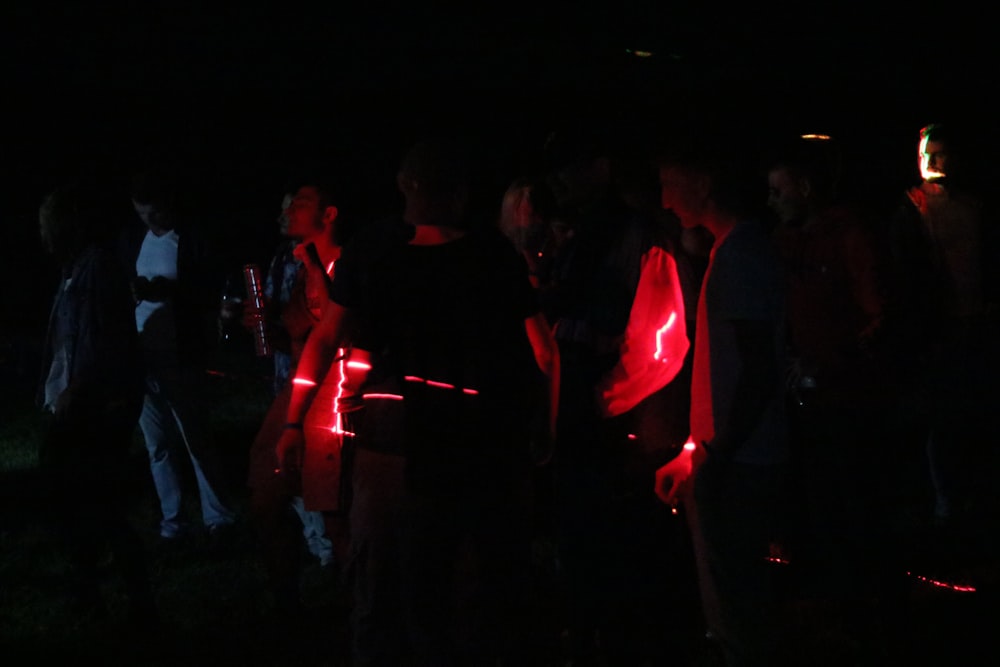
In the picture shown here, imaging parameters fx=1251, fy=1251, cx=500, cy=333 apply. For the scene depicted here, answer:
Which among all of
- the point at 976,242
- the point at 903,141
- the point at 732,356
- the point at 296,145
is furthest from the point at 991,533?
the point at 296,145

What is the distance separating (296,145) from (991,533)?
12.5 m

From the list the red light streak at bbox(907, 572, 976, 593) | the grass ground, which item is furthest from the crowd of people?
the red light streak at bbox(907, 572, 976, 593)

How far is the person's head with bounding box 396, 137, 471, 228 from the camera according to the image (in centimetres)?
395

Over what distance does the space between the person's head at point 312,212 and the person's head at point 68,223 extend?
0.88 m

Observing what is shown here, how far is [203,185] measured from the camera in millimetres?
17500

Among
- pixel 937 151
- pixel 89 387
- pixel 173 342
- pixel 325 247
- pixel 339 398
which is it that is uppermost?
pixel 937 151

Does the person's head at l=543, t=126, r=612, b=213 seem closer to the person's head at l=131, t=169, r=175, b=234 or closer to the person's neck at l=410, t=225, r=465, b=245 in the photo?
the person's neck at l=410, t=225, r=465, b=245

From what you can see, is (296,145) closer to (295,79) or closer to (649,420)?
(295,79)

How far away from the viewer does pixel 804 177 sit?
5.08m

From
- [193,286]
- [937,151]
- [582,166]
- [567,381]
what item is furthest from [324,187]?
[937,151]

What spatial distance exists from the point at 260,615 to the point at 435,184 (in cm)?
265

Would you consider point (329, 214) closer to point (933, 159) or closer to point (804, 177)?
point (804, 177)

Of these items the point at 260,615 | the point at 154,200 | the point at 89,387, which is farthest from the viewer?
the point at 154,200

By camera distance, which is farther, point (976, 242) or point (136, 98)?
point (136, 98)
